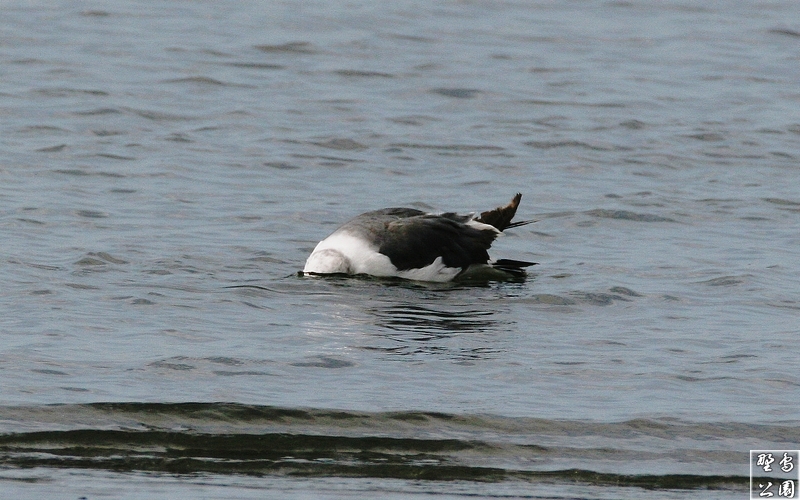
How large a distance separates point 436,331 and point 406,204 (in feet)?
13.5

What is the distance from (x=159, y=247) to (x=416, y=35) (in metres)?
11.1

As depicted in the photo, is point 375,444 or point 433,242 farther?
point 433,242

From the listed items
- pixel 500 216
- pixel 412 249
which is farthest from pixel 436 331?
pixel 500 216

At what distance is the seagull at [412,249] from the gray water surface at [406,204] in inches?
7.9

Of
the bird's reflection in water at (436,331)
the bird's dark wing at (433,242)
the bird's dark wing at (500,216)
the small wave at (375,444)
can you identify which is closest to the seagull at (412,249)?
the bird's dark wing at (433,242)

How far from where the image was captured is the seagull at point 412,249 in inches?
404

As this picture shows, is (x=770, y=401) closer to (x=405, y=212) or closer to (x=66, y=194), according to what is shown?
(x=405, y=212)

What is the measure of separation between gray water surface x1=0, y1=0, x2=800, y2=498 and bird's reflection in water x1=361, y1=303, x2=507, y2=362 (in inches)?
1.2

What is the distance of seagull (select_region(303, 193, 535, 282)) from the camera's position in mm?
10266

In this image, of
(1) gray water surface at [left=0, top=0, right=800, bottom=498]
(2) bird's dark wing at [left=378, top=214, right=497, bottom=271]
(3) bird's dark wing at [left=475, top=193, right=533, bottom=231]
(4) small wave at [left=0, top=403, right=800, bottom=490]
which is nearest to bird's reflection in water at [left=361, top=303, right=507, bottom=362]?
(1) gray water surface at [left=0, top=0, right=800, bottom=498]

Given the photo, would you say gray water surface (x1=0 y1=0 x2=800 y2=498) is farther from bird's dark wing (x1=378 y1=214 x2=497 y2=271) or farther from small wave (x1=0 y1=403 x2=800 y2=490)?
bird's dark wing (x1=378 y1=214 x2=497 y2=271)

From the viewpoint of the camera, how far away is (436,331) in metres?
8.85

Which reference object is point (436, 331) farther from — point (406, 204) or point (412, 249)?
point (406, 204)

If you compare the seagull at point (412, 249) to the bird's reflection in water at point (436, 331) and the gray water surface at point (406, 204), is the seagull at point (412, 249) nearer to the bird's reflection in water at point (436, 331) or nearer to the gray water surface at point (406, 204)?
the gray water surface at point (406, 204)
